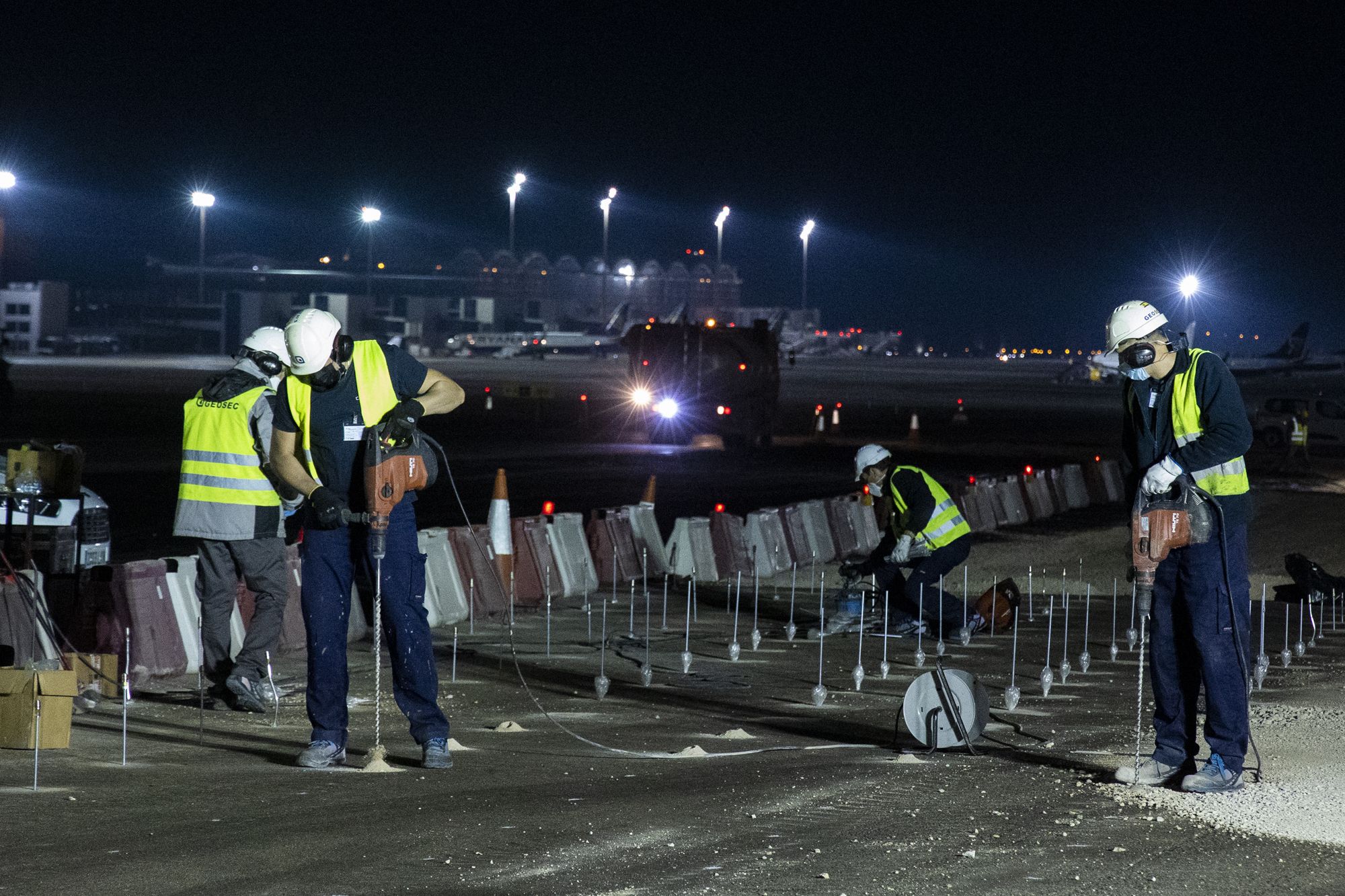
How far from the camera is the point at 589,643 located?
1126 cm

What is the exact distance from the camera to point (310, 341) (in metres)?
6.72

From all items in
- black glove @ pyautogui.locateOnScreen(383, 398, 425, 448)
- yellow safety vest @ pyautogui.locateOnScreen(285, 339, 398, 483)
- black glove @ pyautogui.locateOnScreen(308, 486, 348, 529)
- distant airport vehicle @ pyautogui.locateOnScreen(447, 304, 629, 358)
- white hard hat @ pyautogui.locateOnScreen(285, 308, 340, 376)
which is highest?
distant airport vehicle @ pyautogui.locateOnScreen(447, 304, 629, 358)

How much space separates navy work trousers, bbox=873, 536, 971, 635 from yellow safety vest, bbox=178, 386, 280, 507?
4.57 meters

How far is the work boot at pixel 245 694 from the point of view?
8500 millimetres

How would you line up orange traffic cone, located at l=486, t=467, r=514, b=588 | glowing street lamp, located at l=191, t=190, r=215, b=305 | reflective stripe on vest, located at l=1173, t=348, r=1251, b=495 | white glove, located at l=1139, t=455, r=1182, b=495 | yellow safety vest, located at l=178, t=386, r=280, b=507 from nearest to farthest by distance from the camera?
white glove, located at l=1139, t=455, r=1182, b=495 < reflective stripe on vest, located at l=1173, t=348, r=1251, b=495 < yellow safety vest, located at l=178, t=386, r=280, b=507 < orange traffic cone, located at l=486, t=467, r=514, b=588 < glowing street lamp, located at l=191, t=190, r=215, b=305

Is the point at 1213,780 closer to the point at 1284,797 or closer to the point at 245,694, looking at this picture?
the point at 1284,797

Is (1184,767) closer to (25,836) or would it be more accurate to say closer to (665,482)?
(25,836)

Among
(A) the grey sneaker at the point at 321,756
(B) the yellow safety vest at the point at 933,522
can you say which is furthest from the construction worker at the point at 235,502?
(B) the yellow safety vest at the point at 933,522

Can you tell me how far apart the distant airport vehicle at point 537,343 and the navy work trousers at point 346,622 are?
85.6 meters

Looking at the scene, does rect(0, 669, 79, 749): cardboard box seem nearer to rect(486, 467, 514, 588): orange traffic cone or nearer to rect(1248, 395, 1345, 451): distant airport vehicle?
rect(486, 467, 514, 588): orange traffic cone

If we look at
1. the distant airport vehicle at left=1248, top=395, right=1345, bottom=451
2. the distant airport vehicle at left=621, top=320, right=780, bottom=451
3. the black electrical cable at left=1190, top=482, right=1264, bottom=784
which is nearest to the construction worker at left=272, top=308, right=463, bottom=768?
the black electrical cable at left=1190, top=482, right=1264, bottom=784

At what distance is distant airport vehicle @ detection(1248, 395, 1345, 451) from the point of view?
37.6 meters

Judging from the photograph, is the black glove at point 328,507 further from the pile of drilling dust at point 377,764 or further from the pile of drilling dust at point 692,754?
the pile of drilling dust at point 692,754

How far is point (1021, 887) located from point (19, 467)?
6738 mm
